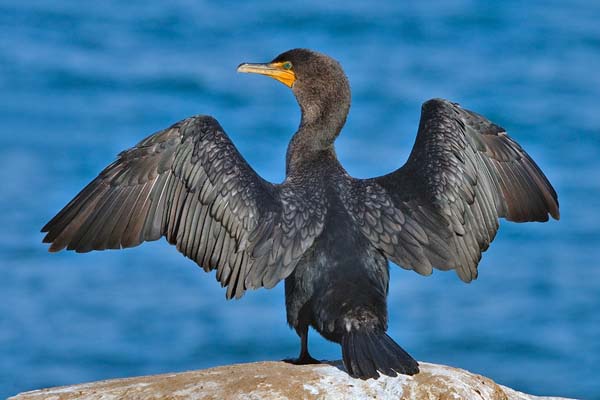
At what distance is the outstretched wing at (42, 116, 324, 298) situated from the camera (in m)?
7.12

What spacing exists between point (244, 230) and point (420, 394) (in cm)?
168

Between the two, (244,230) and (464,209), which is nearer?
(244,230)

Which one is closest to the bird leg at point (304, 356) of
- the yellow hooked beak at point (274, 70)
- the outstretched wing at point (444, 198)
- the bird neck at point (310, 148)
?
the outstretched wing at point (444, 198)

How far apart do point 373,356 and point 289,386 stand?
533mm

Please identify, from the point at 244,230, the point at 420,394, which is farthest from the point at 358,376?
the point at 244,230

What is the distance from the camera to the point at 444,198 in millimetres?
7543

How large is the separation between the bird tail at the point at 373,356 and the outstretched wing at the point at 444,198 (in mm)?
760

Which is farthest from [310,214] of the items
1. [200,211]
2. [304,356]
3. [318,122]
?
[318,122]

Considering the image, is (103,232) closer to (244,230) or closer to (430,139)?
(244,230)

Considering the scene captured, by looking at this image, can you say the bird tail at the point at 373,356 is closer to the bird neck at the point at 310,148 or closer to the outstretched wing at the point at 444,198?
the outstretched wing at the point at 444,198

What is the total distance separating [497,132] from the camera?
8.46m

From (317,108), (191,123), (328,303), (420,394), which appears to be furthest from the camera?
(317,108)

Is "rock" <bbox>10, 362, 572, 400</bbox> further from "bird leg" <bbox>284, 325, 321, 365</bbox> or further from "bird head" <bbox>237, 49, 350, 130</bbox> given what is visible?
"bird head" <bbox>237, 49, 350, 130</bbox>

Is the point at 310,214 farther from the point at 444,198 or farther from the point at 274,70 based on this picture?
the point at 274,70
